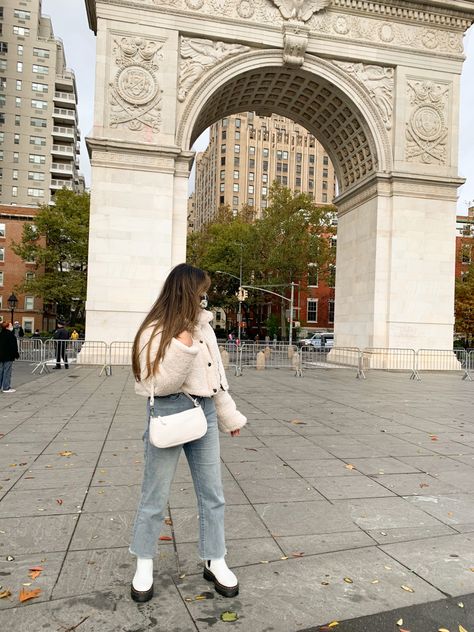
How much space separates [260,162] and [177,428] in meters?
102

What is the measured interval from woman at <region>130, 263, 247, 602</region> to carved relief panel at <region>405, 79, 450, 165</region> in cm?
2233

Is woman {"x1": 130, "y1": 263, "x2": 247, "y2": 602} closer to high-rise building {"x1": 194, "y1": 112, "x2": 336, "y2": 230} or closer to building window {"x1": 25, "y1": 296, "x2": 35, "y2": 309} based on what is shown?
building window {"x1": 25, "y1": 296, "x2": 35, "y2": 309}

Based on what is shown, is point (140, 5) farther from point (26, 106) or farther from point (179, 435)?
point (26, 106)

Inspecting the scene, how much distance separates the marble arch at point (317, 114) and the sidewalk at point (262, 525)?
12.6 m

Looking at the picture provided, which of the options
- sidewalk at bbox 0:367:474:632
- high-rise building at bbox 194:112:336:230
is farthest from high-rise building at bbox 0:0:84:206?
sidewalk at bbox 0:367:474:632

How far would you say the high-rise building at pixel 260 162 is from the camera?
98.6 metres

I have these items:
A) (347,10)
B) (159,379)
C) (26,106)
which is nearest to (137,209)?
(347,10)

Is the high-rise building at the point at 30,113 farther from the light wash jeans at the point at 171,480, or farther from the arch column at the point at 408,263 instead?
the light wash jeans at the point at 171,480

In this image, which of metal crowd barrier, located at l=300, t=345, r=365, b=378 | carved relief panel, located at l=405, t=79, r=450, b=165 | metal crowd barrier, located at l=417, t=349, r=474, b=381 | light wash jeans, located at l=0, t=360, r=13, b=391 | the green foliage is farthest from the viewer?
the green foliage

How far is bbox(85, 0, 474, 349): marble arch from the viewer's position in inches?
781

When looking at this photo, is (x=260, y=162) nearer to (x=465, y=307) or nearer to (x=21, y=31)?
(x=21, y=31)

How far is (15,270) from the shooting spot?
5534 cm

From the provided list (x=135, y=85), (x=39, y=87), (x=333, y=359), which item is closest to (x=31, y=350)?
(x=135, y=85)

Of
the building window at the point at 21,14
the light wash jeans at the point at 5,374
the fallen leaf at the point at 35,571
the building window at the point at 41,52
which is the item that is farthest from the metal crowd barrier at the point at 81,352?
the building window at the point at 21,14
